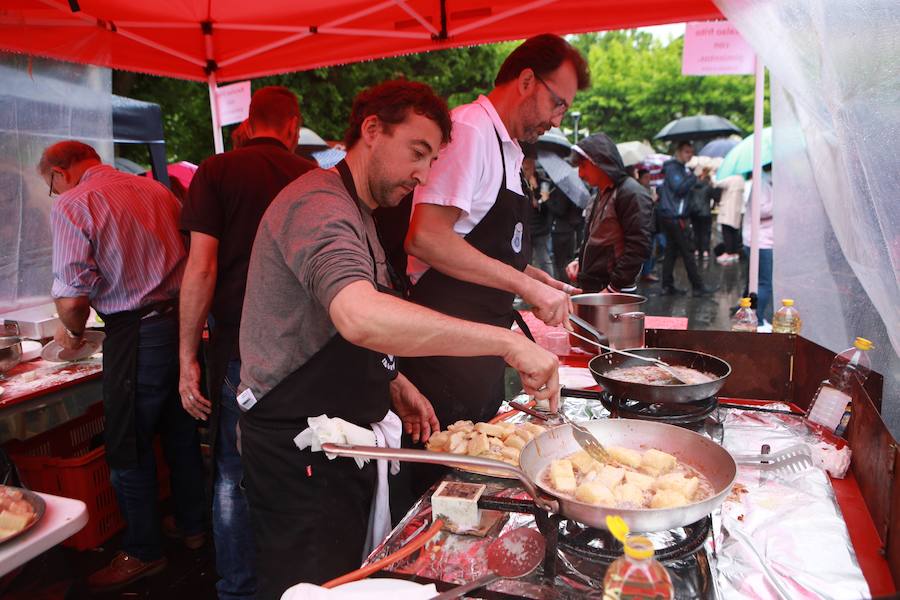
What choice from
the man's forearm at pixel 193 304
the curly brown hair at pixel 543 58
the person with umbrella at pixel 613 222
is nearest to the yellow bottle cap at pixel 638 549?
the curly brown hair at pixel 543 58

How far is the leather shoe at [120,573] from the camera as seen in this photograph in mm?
3016

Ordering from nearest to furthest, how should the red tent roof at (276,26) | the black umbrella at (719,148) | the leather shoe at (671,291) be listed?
the red tent roof at (276,26)
the leather shoe at (671,291)
the black umbrella at (719,148)

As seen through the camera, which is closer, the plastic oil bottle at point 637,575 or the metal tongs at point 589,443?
the plastic oil bottle at point 637,575

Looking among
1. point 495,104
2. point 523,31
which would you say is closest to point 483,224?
point 495,104

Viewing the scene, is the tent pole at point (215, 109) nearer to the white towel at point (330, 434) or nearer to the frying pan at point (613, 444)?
the white towel at point (330, 434)

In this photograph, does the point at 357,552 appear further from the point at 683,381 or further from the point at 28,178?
the point at 28,178

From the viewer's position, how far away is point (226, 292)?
2.74 metres

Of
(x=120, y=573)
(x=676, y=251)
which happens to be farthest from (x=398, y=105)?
(x=676, y=251)

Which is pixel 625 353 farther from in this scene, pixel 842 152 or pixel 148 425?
pixel 148 425

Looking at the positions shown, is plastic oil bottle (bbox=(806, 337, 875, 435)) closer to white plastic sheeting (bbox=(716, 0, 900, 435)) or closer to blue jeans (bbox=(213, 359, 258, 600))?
white plastic sheeting (bbox=(716, 0, 900, 435))

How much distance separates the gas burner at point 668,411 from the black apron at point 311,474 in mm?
810

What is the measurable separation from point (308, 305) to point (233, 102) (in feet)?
13.5

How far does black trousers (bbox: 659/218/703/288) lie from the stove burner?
8.60 metres

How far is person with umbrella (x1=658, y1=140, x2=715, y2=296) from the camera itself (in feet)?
31.0
